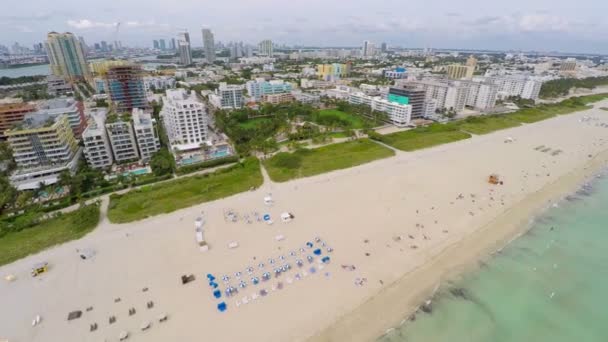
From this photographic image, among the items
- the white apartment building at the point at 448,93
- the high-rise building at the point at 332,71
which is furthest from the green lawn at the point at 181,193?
the high-rise building at the point at 332,71

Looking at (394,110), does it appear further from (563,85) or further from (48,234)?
(563,85)

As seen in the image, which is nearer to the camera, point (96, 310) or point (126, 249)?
point (96, 310)

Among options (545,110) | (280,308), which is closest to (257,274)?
(280,308)

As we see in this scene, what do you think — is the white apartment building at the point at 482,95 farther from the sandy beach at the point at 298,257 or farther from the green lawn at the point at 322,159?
the green lawn at the point at 322,159

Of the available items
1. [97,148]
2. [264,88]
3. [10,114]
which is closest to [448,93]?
[264,88]

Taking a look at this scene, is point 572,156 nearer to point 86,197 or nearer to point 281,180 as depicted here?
point 281,180

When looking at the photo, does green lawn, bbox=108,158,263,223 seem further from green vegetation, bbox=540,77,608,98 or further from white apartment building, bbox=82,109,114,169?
green vegetation, bbox=540,77,608,98
